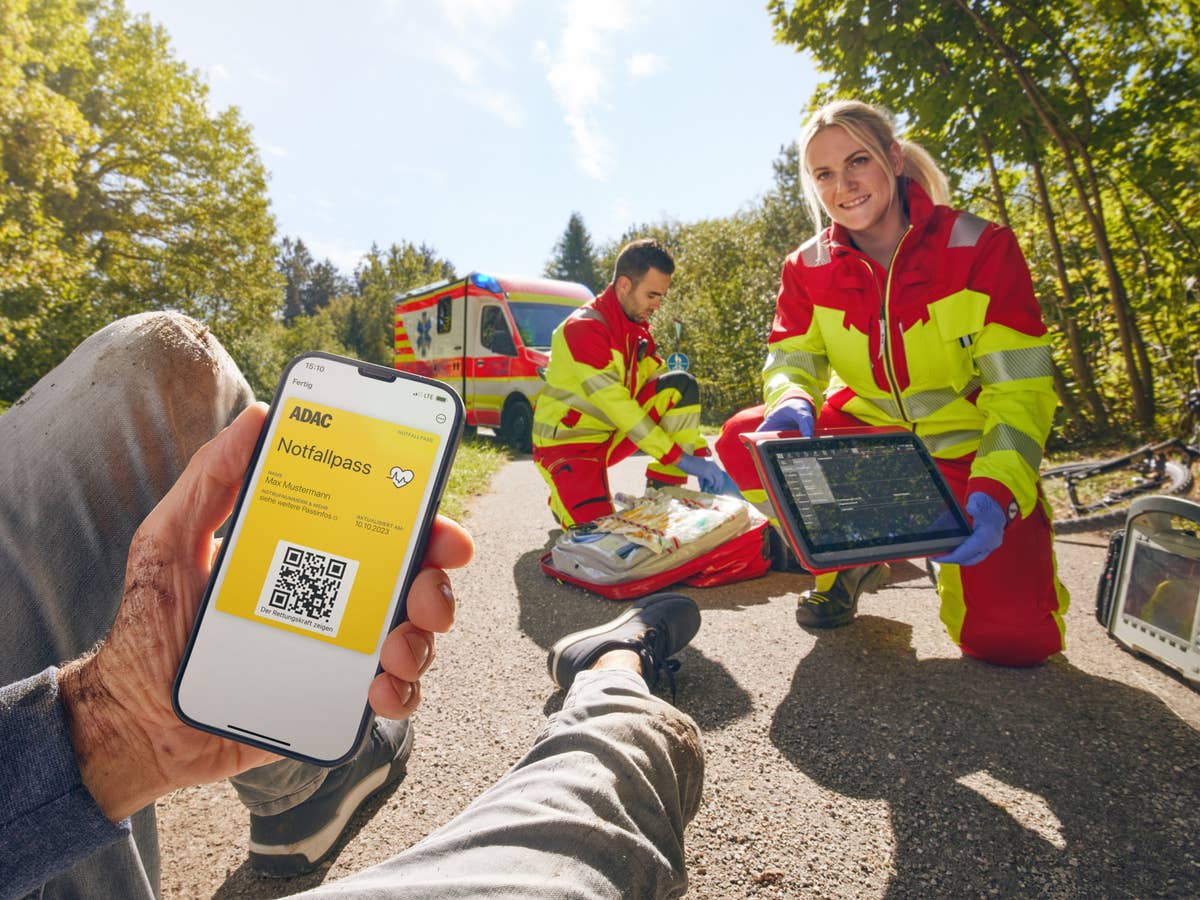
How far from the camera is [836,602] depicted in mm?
2523

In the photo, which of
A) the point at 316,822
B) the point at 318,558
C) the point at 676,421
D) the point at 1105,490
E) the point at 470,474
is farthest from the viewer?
the point at 470,474

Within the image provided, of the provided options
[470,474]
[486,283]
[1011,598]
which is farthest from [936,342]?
Answer: [486,283]

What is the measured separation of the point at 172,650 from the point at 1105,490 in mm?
5603

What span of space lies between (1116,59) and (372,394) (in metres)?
6.85

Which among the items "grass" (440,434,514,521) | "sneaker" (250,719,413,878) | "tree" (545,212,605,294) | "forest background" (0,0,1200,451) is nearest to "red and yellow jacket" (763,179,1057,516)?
"sneaker" (250,719,413,878)

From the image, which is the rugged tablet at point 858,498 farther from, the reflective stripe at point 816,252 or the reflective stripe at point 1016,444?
the reflective stripe at point 816,252

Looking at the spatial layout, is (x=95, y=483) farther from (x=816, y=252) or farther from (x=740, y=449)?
(x=816, y=252)

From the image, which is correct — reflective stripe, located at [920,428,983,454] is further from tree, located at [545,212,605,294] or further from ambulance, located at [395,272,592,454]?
tree, located at [545,212,605,294]

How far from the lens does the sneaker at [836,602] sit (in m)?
2.51

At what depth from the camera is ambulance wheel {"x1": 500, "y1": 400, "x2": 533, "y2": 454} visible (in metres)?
8.96

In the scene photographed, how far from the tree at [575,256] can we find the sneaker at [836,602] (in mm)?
52395

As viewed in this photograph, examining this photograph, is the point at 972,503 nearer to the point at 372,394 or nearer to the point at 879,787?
the point at 879,787

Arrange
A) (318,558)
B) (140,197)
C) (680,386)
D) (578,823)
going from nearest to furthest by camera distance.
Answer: (578,823) → (318,558) → (680,386) → (140,197)

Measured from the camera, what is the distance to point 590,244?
182 ft
